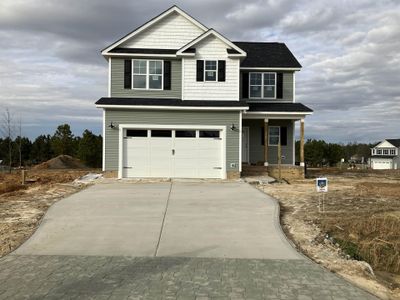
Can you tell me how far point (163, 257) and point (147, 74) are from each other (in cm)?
1621

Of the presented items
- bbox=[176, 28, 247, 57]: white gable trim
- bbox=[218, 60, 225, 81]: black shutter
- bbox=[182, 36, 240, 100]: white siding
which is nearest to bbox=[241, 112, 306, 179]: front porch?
bbox=[182, 36, 240, 100]: white siding

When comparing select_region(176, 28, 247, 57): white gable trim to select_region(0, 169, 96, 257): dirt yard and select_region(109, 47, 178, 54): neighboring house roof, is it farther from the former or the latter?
select_region(0, 169, 96, 257): dirt yard

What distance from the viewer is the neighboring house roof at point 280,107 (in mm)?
24297

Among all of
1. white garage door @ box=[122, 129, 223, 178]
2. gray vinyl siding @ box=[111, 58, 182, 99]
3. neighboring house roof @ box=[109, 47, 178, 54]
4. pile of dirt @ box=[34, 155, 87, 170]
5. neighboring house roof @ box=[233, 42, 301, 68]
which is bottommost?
pile of dirt @ box=[34, 155, 87, 170]

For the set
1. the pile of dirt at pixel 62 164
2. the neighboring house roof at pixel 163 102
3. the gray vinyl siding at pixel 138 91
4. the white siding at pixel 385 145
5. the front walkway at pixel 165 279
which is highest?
the gray vinyl siding at pixel 138 91

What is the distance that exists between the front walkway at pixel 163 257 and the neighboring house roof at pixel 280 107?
11639 mm

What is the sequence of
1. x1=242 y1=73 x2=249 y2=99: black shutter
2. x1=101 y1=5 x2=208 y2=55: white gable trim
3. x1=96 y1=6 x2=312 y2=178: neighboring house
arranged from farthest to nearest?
x1=242 y1=73 x2=249 y2=99: black shutter < x1=101 y1=5 x2=208 y2=55: white gable trim < x1=96 y1=6 x2=312 y2=178: neighboring house

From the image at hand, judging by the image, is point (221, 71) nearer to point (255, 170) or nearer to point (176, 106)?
point (176, 106)

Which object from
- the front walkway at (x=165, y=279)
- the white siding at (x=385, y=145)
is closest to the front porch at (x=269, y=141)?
the front walkway at (x=165, y=279)

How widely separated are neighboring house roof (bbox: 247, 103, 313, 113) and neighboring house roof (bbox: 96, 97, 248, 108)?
8.67 ft

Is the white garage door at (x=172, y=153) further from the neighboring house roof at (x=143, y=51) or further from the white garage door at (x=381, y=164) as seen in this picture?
the white garage door at (x=381, y=164)

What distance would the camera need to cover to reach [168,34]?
23.4 m

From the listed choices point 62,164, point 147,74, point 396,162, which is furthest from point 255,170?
point 396,162

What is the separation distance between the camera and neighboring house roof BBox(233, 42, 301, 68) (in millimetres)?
26250
